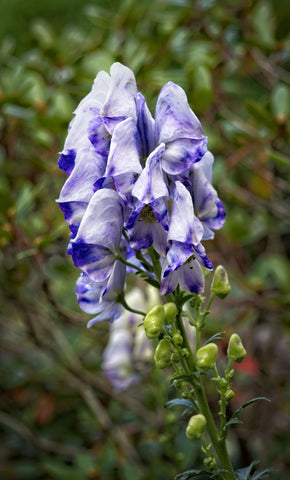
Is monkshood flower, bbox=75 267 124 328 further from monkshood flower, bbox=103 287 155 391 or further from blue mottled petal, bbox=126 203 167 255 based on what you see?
monkshood flower, bbox=103 287 155 391

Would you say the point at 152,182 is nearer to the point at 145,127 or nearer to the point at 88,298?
the point at 145,127

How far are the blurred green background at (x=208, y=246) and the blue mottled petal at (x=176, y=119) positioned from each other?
520mm

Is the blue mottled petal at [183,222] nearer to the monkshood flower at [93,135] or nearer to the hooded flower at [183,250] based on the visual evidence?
the hooded flower at [183,250]

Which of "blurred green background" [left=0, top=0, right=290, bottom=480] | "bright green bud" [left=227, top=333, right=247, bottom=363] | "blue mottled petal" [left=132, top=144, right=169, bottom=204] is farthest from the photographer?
"blurred green background" [left=0, top=0, right=290, bottom=480]

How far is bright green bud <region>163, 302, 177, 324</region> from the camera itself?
28.3 inches

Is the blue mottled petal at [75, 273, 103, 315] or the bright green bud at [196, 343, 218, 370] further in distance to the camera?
the blue mottled petal at [75, 273, 103, 315]

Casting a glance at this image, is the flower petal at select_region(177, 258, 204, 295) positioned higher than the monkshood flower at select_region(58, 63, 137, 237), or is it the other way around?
the monkshood flower at select_region(58, 63, 137, 237)

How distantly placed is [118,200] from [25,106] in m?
0.79

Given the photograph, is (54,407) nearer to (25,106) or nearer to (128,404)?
(128,404)

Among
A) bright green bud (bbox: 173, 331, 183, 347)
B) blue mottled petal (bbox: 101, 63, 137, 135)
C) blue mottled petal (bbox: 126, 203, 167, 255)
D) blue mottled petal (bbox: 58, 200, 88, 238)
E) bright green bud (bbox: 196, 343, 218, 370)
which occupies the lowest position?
bright green bud (bbox: 196, 343, 218, 370)

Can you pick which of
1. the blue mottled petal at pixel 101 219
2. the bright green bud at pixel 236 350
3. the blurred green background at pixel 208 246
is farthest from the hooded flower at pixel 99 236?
the blurred green background at pixel 208 246

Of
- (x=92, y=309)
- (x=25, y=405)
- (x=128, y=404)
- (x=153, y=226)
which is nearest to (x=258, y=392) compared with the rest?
(x=128, y=404)

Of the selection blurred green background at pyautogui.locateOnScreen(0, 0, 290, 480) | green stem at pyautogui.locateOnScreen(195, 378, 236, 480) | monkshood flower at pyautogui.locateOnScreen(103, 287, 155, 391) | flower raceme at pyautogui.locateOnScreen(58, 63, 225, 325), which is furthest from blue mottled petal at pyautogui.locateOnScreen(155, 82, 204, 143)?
monkshood flower at pyautogui.locateOnScreen(103, 287, 155, 391)

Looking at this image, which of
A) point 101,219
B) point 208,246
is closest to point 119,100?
point 101,219
